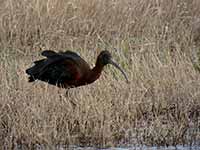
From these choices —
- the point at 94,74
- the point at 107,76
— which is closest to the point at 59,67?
the point at 94,74

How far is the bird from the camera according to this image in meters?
9.09

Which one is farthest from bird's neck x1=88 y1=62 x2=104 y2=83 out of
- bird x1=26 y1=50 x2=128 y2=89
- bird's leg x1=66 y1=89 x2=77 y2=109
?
bird's leg x1=66 y1=89 x2=77 y2=109

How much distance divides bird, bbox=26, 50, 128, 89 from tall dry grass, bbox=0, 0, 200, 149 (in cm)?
12

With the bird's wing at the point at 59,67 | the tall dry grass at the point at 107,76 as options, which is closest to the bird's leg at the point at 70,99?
the tall dry grass at the point at 107,76

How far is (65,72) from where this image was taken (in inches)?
358

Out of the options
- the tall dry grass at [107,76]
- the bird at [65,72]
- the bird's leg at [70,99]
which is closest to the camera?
the tall dry grass at [107,76]

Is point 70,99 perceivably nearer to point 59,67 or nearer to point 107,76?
point 59,67

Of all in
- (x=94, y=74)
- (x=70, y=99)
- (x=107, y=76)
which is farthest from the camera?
(x=107, y=76)

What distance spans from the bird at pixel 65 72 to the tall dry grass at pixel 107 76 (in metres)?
0.12

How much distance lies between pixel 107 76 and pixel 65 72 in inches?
39.2

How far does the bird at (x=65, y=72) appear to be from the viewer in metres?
9.09

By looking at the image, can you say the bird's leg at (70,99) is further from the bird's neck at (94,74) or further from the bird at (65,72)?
the bird's neck at (94,74)

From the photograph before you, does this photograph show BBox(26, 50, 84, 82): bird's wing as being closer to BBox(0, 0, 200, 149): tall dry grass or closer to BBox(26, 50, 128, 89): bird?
BBox(26, 50, 128, 89): bird

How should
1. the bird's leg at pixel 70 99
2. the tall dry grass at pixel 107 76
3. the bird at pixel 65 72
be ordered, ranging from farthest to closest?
1. the bird at pixel 65 72
2. the bird's leg at pixel 70 99
3. the tall dry grass at pixel 107 76
